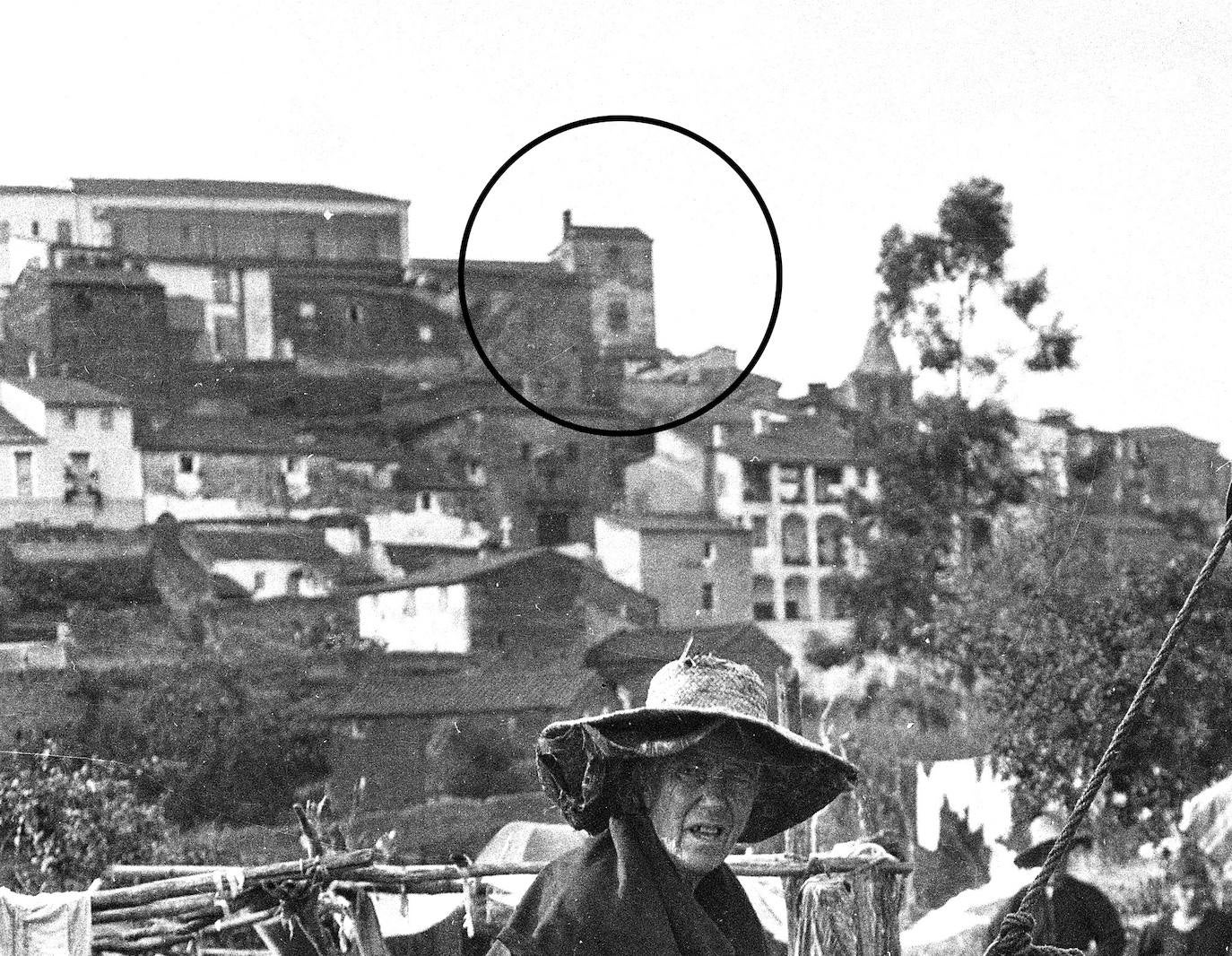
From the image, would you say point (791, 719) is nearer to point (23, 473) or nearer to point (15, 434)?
point (23, 473)

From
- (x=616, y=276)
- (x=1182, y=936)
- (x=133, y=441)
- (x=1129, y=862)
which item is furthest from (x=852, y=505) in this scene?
(x=1182, y=936)

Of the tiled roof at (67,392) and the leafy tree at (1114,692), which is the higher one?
the tiled roof at (67,392)

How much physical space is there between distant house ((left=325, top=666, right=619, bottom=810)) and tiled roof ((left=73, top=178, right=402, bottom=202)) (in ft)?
21.9

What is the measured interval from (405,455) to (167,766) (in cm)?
1062

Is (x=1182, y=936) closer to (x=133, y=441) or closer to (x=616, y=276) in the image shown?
(x=616, y=276)

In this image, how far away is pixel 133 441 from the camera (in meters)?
32.7

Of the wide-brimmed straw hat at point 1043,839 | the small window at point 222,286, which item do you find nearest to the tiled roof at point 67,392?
the small window at point 222,286

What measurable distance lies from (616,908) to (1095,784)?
0.62m

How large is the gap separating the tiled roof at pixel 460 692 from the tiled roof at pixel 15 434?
564 centimetres

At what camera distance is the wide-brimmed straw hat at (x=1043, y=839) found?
7.48 metres

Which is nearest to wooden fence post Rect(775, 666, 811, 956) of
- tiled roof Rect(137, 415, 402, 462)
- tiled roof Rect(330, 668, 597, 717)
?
tiled roof Rect(330, 668, 597, 717)

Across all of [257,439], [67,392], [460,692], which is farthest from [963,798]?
[257,439]

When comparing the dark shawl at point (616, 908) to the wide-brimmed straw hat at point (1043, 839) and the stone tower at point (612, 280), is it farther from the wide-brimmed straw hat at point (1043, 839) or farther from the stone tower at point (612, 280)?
the stone tower at point (612, 280)

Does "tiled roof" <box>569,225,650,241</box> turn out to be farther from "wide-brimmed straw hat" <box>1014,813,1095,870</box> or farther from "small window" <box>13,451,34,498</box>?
"wide-brimmed straw hat" <box>1014,813,1095,870</box>
